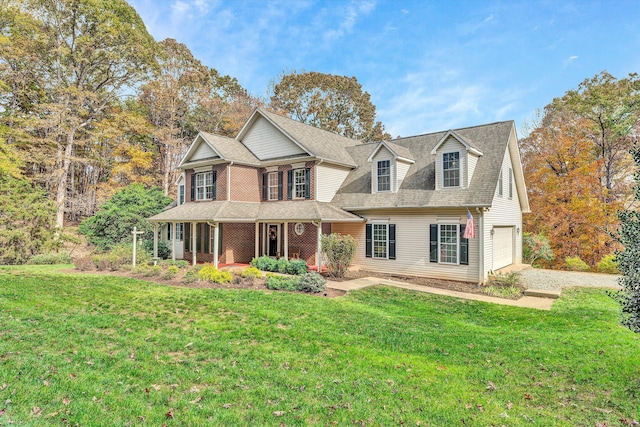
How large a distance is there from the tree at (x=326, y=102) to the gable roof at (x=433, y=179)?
19.3 meters

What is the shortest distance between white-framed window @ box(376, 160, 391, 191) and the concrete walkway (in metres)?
5.01

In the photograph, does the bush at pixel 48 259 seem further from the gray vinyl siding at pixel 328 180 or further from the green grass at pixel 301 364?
the gray vinyl siding at pixel 328 180

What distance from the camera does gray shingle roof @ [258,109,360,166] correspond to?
18.8 meters

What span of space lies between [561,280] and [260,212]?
15.1 m

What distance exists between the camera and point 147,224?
22.8 m

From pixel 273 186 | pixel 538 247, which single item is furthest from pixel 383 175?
pixel 538 247

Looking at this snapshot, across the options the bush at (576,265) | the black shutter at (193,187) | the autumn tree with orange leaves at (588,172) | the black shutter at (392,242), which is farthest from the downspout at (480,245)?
the black shutter at (193,187)

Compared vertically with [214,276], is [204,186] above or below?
above

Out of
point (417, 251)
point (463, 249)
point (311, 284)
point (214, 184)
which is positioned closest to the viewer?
point (311, 284)

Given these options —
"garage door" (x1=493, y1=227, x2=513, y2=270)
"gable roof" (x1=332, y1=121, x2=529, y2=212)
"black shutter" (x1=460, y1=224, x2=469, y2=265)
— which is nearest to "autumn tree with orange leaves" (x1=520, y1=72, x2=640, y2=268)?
"gable roof" (x1=332, y1=121, x2=529, y2=212)

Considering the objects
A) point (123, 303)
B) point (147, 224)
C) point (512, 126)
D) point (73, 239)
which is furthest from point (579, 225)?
point (73, 239)

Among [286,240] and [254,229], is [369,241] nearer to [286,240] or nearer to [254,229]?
[286,240]

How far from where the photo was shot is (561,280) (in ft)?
51.0

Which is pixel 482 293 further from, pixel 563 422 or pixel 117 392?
pixel 117 392
